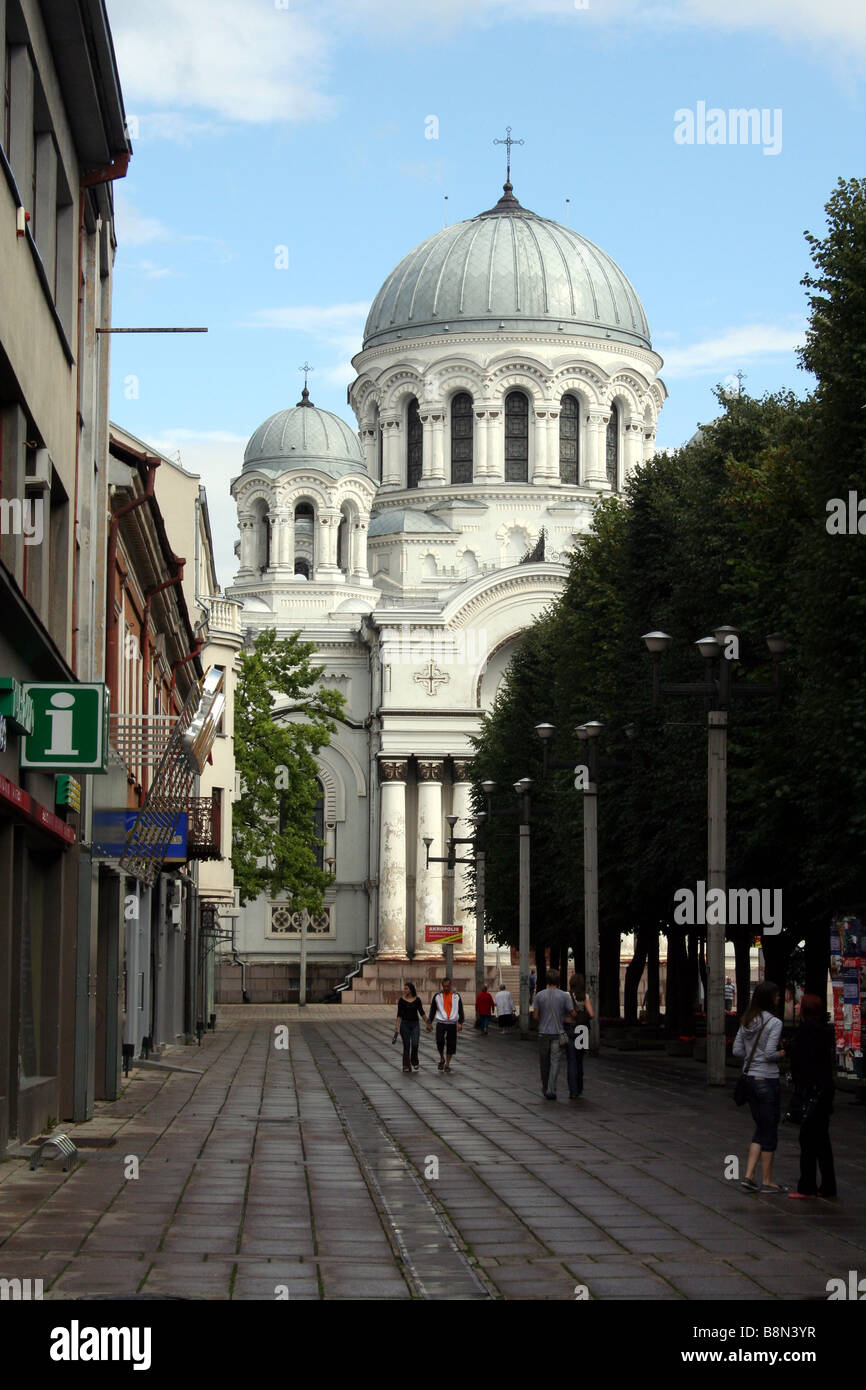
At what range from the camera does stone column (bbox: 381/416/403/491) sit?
306 feet

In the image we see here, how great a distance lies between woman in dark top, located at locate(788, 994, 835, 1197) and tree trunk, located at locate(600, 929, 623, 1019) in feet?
109

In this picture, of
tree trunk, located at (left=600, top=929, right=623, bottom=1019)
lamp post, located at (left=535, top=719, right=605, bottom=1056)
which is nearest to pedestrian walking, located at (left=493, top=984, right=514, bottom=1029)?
tree trunk, located at (left=600, top=929, right=623, bottom=1019)

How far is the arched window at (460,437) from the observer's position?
92.2m

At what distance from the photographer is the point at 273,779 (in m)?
66.2

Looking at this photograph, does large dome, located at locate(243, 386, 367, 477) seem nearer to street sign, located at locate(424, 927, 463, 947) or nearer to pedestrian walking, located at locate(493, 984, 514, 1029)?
street sign, located at locate(424, 927, 463, 947)

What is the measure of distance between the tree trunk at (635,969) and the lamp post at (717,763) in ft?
57.1

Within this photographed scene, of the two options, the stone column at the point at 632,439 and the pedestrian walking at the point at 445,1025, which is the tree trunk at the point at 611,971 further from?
the stone column at the point at 632,439

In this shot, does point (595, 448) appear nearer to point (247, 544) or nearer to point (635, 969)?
point (247, 544)

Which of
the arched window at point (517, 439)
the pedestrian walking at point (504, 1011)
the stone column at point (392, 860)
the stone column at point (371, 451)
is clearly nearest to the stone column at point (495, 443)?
the arched window at point (517, 439)

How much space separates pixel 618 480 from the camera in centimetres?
9312
